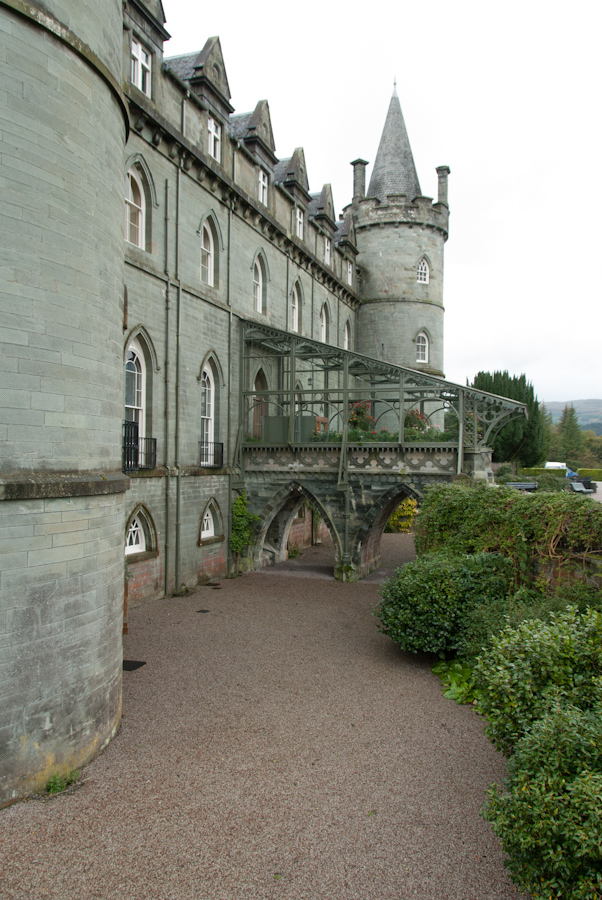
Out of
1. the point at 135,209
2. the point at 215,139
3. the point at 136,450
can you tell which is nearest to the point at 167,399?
the point at 136,450

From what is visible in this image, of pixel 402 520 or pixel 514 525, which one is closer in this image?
pixel 514 525

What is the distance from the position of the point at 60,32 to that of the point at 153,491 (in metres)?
9.99

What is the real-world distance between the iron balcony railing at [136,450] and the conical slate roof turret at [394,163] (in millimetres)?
21832

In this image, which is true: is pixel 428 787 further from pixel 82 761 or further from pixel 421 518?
pixel 421 518

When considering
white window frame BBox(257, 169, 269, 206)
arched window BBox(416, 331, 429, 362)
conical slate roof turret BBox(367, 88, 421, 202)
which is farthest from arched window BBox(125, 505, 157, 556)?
conical slate roof turret BBox(367, 88, 421, 202)

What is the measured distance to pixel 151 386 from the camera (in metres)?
14.8

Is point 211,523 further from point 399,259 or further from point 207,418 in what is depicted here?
point 399,259

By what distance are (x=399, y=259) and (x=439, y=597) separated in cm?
2430

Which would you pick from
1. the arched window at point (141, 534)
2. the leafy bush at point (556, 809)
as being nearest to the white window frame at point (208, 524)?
the arched window at point (141, 534)

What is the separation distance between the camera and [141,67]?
564 inches

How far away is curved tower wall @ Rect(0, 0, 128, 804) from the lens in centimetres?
591

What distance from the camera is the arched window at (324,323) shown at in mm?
26828

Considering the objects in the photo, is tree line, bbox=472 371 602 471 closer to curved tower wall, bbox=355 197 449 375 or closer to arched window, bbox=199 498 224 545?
curved tower wall, bbox=355 197 449 375

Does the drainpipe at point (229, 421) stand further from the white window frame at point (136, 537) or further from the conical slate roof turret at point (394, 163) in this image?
the conical slate roof turret at point (394, 163)
